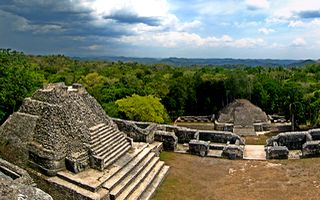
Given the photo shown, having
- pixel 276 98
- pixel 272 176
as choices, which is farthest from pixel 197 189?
pixel 276 98

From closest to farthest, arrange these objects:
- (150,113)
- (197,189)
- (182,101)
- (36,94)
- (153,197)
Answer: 1. (153,197)
2. (197,189)
3. (36,94)
4. (150,113)
5. (182,101)

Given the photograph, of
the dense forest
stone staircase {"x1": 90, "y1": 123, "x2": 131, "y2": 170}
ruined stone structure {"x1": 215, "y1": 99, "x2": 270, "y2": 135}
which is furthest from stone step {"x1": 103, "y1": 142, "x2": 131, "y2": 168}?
ruined stone structure {"x1": 215, "y1": 99, "x2": 270, "y2": 135}

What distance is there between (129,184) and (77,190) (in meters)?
2.14

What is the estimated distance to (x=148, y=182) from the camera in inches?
586

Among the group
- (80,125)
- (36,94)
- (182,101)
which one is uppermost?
(36,94)

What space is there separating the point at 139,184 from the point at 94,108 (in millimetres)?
4853

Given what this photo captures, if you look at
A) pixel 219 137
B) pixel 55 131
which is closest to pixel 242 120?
pixel 219 137

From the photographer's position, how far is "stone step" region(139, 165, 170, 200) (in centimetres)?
1401

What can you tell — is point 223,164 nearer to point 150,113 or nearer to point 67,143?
point 67,143

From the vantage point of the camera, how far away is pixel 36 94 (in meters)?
16.3

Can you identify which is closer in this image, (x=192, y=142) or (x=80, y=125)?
(x=80, y=125)

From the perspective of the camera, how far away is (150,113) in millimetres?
31922

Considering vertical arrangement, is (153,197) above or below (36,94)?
below

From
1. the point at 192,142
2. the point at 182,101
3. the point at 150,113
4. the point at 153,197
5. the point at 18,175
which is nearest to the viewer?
the point at 18,175
